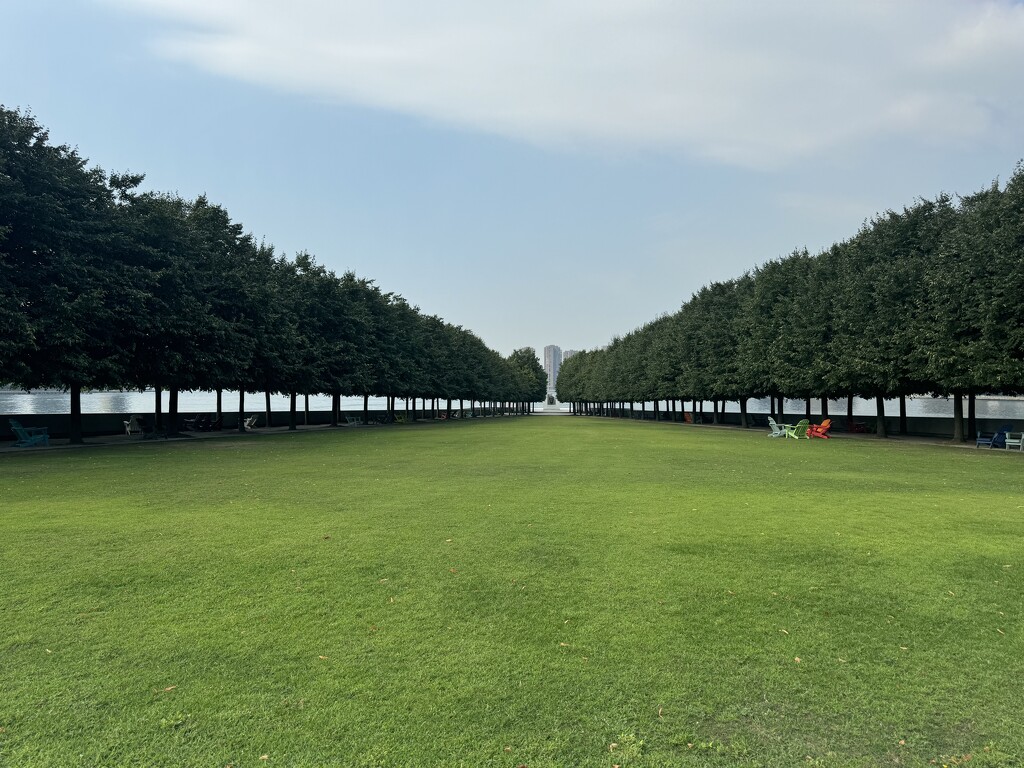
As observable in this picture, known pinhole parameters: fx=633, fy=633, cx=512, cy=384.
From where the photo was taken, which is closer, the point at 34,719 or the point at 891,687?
the point at 34,719

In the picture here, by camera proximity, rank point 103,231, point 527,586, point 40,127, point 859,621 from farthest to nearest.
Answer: point 103,231, point 40,127, point 527,586, point 859,621

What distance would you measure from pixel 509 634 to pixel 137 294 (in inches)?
1075

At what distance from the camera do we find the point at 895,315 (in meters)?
34.2

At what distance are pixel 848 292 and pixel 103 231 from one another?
39628 mm

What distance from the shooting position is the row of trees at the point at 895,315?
2816 cm

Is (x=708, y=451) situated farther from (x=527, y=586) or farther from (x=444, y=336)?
(x=444, y=336)

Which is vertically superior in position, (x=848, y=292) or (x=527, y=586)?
(x=848, y=292)

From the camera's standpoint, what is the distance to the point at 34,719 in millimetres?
4043

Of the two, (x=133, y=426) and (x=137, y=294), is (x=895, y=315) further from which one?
(x=133, y=426)

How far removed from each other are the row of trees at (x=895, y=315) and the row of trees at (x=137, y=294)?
3312cm

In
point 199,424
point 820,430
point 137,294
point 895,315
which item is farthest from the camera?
point 199,424

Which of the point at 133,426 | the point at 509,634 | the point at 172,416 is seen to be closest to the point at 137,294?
the point at 172,416

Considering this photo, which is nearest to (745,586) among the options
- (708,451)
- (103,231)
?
(708,451)

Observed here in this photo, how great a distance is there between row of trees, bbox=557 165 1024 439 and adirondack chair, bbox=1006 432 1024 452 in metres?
2.17
